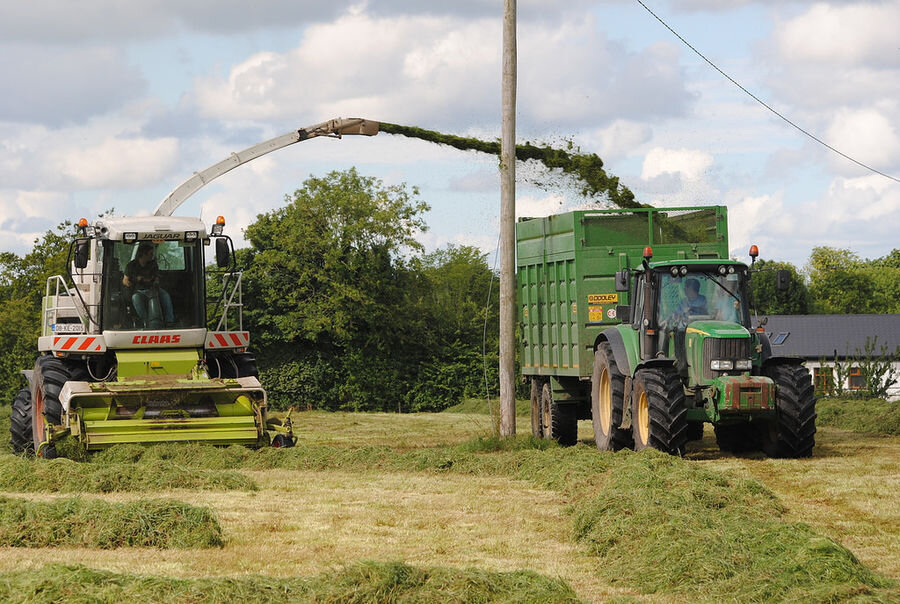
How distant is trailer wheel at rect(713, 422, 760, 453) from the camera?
628 inches

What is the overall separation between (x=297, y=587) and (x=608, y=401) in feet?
32.0

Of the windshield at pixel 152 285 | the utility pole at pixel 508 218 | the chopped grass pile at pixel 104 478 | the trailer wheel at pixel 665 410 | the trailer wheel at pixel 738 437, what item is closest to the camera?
the chopped grass pile at pixel 104 478

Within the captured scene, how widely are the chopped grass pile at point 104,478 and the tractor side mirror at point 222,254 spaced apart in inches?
140

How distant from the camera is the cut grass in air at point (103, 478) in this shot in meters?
11.9

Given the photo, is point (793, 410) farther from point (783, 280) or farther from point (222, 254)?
point (222, 254)

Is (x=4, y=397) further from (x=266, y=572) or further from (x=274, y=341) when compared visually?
(x=266, y=572)

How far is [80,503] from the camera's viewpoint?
9.58 metres

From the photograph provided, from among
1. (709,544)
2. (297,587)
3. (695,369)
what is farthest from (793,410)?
(297,587)

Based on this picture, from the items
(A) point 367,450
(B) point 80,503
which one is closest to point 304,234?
(A) point 367,450

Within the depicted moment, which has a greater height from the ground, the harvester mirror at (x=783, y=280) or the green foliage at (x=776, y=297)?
the green foliage at (x=776, y=297)

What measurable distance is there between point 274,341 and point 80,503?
28.9 meters

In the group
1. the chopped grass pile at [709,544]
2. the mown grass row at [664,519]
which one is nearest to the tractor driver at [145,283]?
the mown grass row at [664,519]

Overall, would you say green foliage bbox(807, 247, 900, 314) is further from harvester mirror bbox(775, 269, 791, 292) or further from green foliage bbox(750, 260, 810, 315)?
harvester mirror bbox(775, 269, 791, 292)

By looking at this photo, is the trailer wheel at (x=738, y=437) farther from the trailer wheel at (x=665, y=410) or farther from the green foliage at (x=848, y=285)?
the green foliage at (x=848, y=285)
